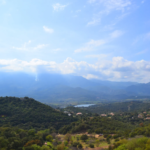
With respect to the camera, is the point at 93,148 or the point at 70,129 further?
the point at 70,129

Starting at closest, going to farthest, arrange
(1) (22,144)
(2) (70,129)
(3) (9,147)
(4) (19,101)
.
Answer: (3) (9,147)
(1) (22,144)
(2) (70,129)
(4) (19,101)

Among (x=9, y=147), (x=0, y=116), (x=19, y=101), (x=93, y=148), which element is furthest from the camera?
(x=19, y=101)

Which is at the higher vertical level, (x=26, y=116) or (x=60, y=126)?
(x=26, y=116)

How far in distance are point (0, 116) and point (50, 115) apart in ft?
44.0

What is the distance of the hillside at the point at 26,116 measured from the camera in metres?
31.6

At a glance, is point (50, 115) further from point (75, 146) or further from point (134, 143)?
point (134, 143)

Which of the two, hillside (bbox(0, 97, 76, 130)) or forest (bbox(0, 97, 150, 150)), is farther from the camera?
hillside (bbox(0, 97, 76, 130))

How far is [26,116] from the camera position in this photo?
34.8 m

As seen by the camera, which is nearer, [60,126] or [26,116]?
[26,116]

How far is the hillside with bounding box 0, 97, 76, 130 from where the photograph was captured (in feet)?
104

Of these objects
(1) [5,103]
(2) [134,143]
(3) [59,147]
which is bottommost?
(3) [59,147]

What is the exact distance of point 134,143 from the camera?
13398 mm

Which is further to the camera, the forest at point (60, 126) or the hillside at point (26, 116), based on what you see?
the hillside at point (26, 116)

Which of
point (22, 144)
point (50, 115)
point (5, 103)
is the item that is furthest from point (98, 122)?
point (5, 103)
